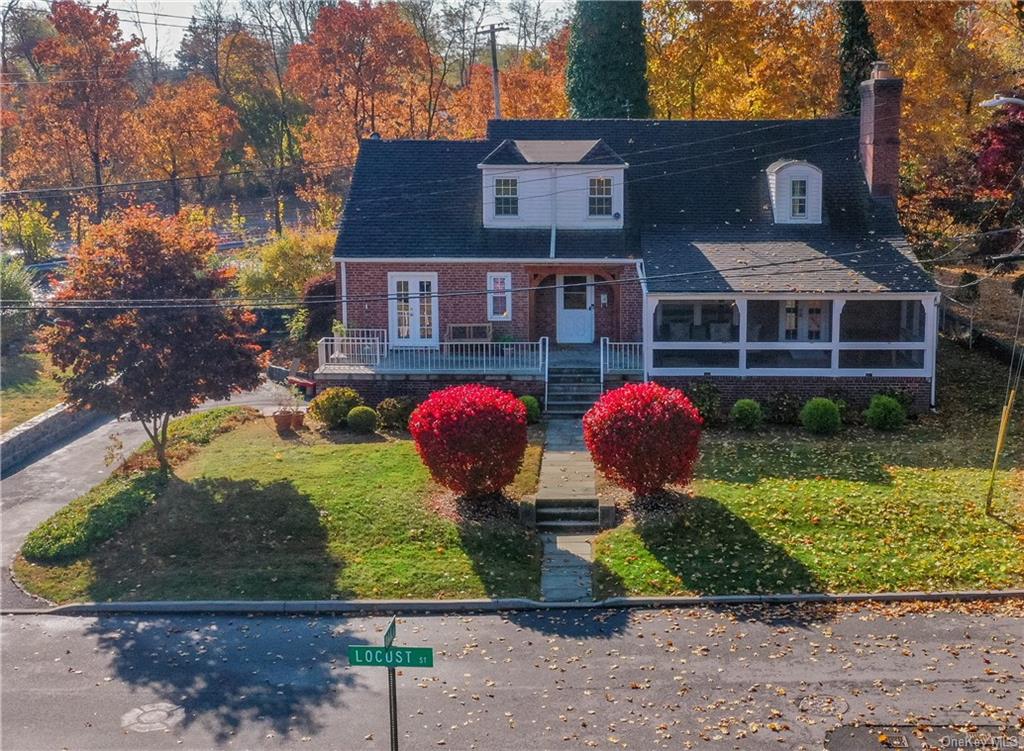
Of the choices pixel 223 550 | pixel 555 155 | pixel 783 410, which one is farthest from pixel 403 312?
pixel 223 550

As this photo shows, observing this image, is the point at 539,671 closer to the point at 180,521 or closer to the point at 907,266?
the point at 180,521

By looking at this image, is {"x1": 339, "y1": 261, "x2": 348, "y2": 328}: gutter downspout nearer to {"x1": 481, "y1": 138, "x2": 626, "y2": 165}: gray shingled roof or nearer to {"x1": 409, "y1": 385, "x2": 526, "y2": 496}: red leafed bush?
{"x1": 481, "y1": 138, "x2": 626, "y2": 165}: gray shingled roof

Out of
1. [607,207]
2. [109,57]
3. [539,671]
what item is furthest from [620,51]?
[539,671]

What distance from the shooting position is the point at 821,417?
22.9 metres

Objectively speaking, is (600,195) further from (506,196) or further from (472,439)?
(472,439)

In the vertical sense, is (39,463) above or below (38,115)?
below

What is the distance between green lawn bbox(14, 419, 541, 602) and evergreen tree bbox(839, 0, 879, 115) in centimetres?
1912

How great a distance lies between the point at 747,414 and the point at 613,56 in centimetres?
1988

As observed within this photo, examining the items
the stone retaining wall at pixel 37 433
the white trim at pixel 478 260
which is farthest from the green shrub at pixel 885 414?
the stone retaining wall at pixel 37 433

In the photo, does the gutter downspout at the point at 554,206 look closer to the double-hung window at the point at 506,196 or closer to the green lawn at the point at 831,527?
the double-hung window at the point at 506,196

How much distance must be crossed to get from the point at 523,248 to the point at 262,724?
1698 centimetres

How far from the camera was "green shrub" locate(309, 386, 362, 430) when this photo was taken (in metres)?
24.5

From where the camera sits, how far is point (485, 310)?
27.8 metres

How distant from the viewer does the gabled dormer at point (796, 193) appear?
27.6 meters
